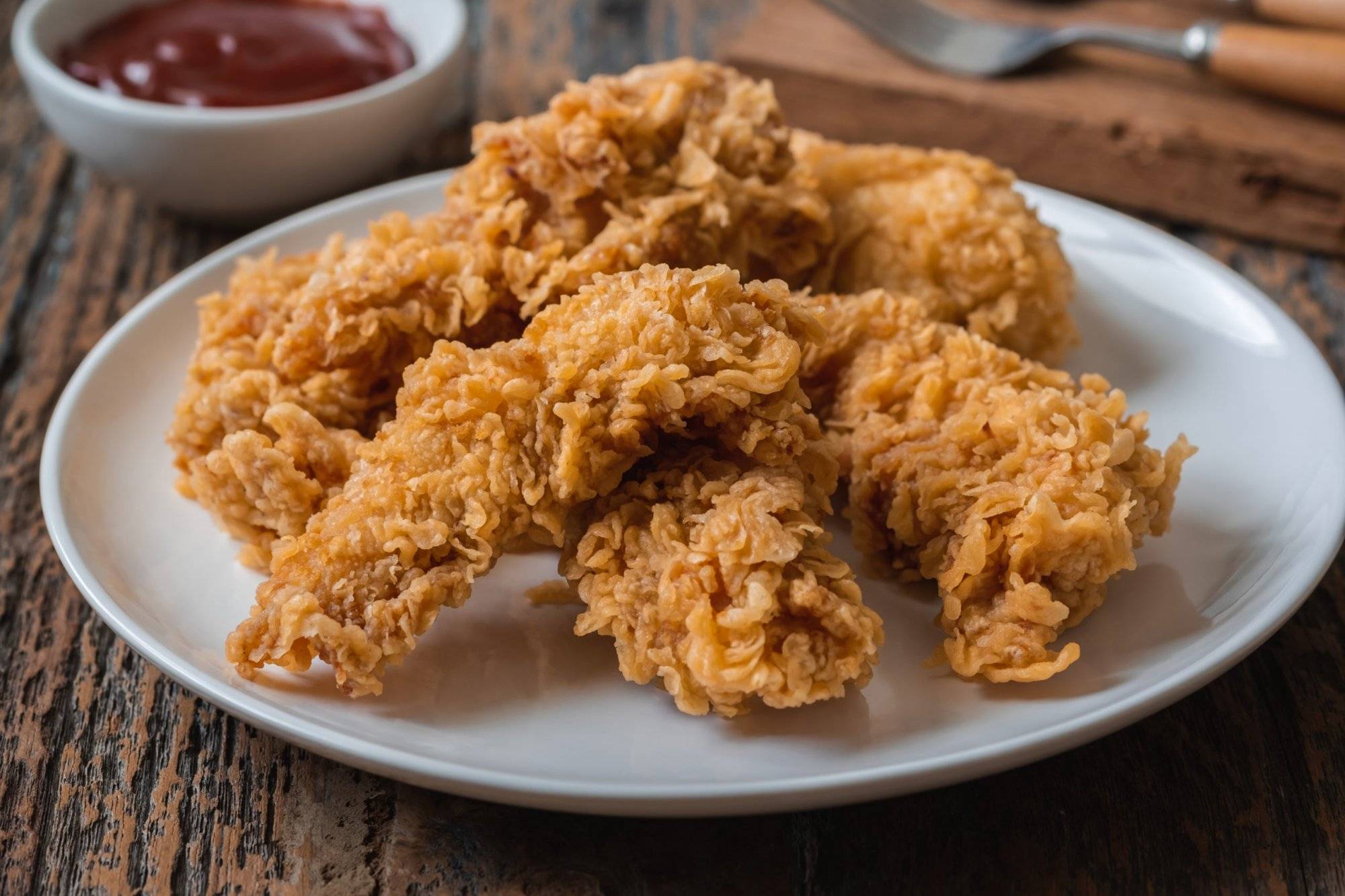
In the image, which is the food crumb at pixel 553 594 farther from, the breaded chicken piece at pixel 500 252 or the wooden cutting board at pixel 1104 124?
the wooden cutting board at pixel 1104 124

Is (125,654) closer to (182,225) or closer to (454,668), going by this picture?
(454,668)

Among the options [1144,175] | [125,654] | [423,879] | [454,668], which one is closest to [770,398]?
[454,668]

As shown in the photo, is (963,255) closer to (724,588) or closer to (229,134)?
(724,588)

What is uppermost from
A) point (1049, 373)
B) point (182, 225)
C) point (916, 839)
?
point (1049, 373)

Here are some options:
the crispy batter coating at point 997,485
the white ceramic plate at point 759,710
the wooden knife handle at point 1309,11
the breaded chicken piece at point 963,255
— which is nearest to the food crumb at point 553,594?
→ the white ceramic plate at point 759,710

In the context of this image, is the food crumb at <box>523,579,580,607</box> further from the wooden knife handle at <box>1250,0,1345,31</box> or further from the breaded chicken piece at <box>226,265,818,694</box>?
the wooden knife handle at <box>1250,0,1345,31</box>

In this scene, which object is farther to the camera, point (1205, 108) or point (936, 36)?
point (936, 36)
